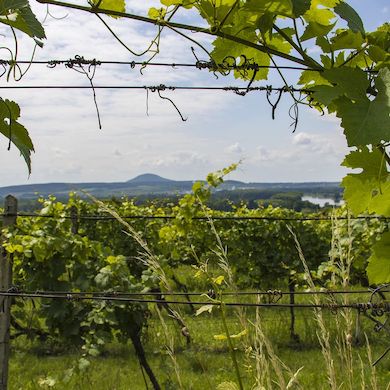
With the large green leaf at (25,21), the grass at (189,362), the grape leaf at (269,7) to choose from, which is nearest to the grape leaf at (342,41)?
the grape leaf at (269,7)

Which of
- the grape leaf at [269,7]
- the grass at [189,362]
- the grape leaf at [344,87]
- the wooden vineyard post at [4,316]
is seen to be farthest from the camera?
the grass at [189,362]

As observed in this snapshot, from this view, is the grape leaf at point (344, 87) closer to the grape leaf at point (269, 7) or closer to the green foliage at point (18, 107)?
the grape leaf at point (269, 7)

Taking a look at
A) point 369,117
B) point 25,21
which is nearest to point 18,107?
point 25,21

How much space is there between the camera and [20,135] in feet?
4.27

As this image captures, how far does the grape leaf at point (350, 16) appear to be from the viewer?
50.1 inches

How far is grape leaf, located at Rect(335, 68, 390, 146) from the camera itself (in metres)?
1.10

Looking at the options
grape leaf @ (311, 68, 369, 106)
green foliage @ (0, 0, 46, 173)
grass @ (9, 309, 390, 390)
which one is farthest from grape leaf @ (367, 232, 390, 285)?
grass @ (9, 309, 390, 390)

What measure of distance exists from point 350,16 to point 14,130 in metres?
0.83

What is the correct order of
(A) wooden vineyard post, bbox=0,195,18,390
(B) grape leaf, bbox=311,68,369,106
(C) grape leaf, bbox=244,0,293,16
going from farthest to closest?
(A) wooden vineyard post, bbox=0,195,18,390
(C) grape leaf, bbox=244,0,293,16
(B) grape leaf, bbox=311,68,369,106

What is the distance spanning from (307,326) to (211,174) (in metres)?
3.47

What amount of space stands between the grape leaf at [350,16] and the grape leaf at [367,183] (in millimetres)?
293

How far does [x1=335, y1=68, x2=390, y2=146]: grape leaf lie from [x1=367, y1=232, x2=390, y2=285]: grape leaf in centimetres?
49

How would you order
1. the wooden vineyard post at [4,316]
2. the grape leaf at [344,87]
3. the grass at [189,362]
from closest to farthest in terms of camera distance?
the grape leaf at [344,87] < the wooden vineyard post at [4,316] < the grass at [189,362]

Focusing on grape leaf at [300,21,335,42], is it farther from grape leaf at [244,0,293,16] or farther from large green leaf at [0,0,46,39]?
large green leaf at [0,0,46,39]
